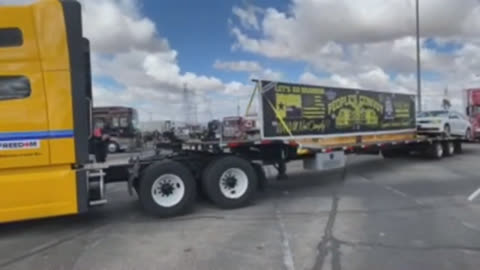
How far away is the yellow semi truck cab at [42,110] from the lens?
246 inches

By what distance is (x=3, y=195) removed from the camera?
6.19 meters

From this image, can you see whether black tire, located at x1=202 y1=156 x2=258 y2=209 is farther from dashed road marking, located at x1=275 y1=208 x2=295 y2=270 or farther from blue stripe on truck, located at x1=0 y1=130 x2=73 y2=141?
blue stripe on truck, located at x1=0 y1=130 x2=73 y2=141

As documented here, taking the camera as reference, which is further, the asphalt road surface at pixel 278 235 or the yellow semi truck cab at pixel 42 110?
the yellow semi truck cab at pixel 42 110

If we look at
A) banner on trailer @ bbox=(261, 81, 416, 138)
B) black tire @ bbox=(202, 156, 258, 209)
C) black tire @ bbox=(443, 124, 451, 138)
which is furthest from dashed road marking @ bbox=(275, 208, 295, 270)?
black tire @ bbox=(443, 124, 451, 138)

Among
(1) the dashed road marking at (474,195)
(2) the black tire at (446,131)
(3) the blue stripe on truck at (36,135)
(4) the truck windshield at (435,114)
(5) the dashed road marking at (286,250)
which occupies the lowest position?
(1) the dashed road marking at (474,195)

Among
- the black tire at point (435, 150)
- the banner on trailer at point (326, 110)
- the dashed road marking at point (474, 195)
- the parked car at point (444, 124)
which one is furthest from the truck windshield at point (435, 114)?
the dashed road marking at point (474, 195)

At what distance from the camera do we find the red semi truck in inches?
947

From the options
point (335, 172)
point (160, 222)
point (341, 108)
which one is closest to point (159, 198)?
point (160, 222)

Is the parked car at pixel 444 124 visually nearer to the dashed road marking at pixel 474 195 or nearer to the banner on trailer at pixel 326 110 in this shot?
the banner on trailer at pixel 326 110

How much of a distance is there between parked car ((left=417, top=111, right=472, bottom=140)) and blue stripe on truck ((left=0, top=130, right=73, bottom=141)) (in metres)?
13.9

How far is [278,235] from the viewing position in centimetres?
634

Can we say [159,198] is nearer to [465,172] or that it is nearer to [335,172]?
[335,172]

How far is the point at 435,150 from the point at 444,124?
2419 mm

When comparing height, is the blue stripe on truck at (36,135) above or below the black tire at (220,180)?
above
